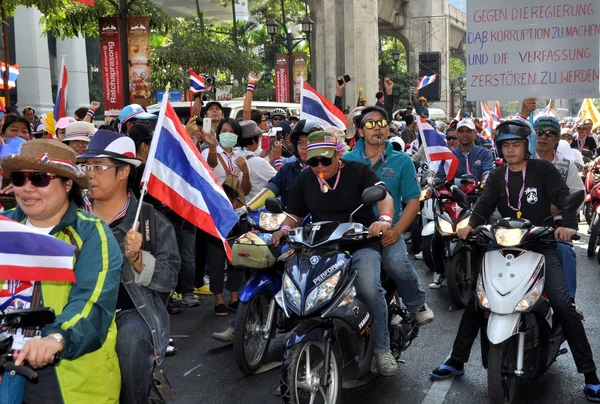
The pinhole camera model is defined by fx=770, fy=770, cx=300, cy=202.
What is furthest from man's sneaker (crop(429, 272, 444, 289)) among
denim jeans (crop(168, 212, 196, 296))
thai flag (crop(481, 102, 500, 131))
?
thai flag (crop(481, 102, 500, 131))

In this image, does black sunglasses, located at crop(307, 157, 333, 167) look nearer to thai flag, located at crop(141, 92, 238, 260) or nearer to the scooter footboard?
thai flag, located at crop(141, 92, 238, 260)

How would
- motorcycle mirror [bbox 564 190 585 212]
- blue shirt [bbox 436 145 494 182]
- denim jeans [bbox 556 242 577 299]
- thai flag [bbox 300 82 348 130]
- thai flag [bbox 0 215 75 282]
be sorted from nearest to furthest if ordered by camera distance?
1. thai flag [bbox 0 215 75 282]
2. motorcycle mirror [bbox 564 190 585 212]
3. denim jeans [bbox 556 242 577 299]
4. thai flag [bbox 300 82 348 130]
5. blue shirt [bbox 436 145 494 182]

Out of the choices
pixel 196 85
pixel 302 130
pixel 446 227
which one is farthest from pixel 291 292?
pixel 196 85

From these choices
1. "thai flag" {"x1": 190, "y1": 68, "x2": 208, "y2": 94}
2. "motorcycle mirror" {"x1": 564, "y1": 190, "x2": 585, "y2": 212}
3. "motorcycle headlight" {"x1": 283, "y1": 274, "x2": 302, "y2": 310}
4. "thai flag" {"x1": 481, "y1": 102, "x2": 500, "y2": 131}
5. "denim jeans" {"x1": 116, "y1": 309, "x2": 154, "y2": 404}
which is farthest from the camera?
"thai flag" {"x1": 481, "y1": 102, "x2": 500, "y2": 131}

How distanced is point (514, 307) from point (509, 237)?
48 cm

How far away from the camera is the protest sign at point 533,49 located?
7.21 metres

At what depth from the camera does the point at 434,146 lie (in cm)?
907

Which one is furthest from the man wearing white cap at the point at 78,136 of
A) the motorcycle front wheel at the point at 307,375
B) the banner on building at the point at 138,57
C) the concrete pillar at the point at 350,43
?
the concrete pillar at the point at 350,43

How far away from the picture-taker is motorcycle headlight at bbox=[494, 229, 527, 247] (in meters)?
5.00

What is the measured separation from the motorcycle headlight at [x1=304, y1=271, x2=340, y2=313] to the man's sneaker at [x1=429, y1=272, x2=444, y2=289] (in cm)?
456

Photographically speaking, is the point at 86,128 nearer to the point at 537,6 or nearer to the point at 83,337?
the point at 537,6

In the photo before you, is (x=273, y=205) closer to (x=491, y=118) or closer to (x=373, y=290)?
(x=373, y=290)

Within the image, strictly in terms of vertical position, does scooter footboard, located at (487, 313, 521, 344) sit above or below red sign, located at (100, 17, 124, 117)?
below

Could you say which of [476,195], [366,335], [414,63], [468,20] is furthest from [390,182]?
[414,63]
